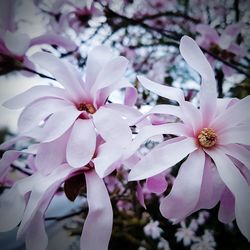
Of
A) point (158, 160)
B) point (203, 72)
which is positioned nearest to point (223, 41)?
point (203, 72)

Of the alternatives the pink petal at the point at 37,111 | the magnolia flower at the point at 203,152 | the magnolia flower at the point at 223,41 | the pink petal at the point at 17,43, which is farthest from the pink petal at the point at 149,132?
the magnolia flower at the point at 223,41

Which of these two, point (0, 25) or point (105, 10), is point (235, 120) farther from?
point (105, 10)

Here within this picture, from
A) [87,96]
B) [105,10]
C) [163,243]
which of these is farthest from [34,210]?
[163,243]

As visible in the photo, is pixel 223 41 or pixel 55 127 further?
pixel 223 41

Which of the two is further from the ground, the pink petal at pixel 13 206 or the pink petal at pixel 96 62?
the pink petal at pixel 96 62

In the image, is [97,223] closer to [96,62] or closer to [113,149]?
[113,149]

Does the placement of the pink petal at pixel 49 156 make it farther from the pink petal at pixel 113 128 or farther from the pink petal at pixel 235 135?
the pink petal at pixel 235 135
